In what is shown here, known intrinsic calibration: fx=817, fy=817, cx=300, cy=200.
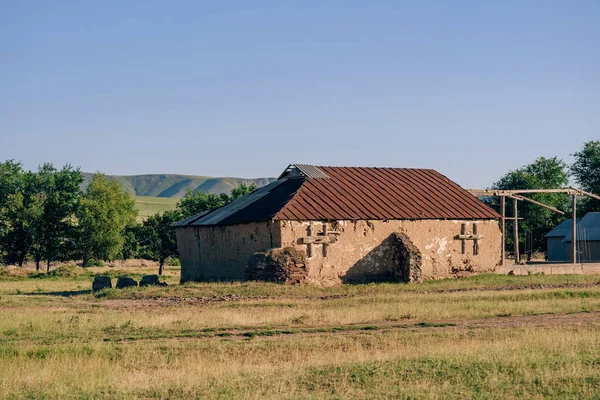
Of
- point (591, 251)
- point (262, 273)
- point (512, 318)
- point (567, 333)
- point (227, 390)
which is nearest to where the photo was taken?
point (227, 390)

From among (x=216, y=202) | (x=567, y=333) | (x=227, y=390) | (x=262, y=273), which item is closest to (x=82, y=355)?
(x=227, y=390)

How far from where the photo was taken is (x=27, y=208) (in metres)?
60.7

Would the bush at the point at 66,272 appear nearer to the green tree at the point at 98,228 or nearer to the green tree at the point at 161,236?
the green tree at the point at 98,228

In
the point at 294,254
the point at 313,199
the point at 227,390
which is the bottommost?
the point at 227,390

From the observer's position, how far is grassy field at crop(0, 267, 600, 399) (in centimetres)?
1301

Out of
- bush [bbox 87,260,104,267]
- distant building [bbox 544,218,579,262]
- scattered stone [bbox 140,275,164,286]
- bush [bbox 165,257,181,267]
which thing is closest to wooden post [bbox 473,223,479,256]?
scattered stone [bbox 140,275,164,286]

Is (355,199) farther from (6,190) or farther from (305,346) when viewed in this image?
(6,190)

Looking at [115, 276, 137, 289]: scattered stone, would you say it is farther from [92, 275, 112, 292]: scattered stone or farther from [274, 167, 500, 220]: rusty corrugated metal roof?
[274, 167, 500, 220]: rusty corrugated metal roof

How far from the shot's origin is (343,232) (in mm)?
37156

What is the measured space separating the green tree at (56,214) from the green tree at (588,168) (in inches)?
1979

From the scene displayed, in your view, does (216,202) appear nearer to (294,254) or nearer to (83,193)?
(83,193)

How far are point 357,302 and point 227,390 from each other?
15461mm

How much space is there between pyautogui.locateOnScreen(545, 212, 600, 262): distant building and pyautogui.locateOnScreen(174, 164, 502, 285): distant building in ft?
64.1

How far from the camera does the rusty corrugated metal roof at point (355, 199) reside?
37.2 metres
